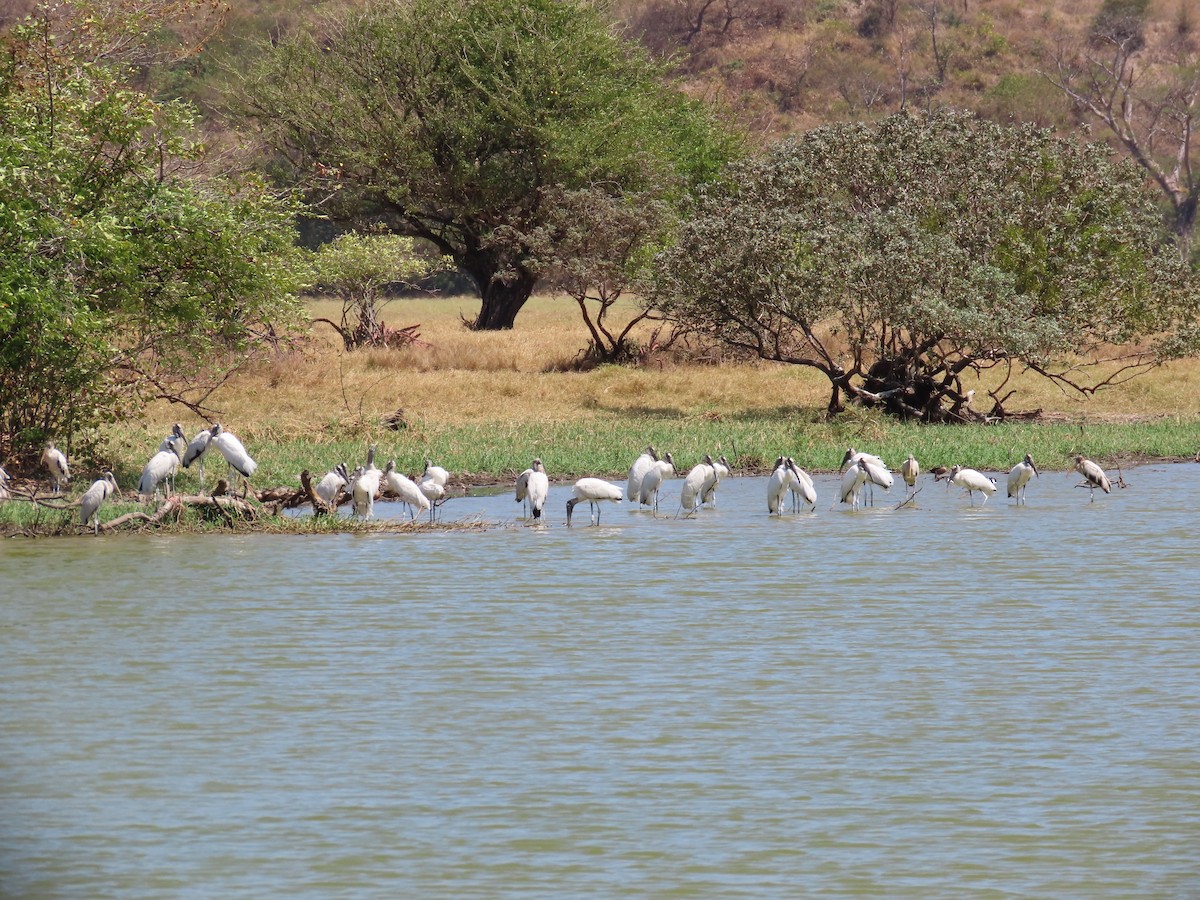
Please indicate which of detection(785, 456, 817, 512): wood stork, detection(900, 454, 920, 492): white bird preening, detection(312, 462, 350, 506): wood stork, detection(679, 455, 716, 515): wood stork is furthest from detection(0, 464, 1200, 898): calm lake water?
detection(900, 454, 920, 492): white bird preening

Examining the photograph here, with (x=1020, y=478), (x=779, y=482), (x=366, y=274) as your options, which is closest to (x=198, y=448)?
(x=779, y=482)

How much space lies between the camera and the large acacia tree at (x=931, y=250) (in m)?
30.3

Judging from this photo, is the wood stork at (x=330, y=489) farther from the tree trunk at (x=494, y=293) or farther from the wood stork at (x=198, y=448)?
the tree trunk at (x=494, y=293)

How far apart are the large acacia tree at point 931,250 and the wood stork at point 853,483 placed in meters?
8.15

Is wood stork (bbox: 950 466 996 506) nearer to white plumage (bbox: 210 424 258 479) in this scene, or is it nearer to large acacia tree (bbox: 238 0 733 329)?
white plumage (bbox: 210 424 258 479)

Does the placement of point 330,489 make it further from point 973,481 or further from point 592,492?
point 973,481

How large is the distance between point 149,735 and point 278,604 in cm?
470

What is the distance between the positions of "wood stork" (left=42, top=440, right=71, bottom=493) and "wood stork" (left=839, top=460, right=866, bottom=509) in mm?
8900

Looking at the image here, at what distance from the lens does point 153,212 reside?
68.2 feet

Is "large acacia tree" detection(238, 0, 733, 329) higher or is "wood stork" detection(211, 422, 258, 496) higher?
"large acacia tree" detection(238, 0, 733, 329)

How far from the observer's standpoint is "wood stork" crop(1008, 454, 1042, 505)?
72.5 ft

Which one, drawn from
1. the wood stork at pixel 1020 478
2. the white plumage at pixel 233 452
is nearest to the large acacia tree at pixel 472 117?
the wood stork at pixel 1020 478

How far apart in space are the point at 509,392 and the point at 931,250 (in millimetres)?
7854

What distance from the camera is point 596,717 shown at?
11.4 meters
